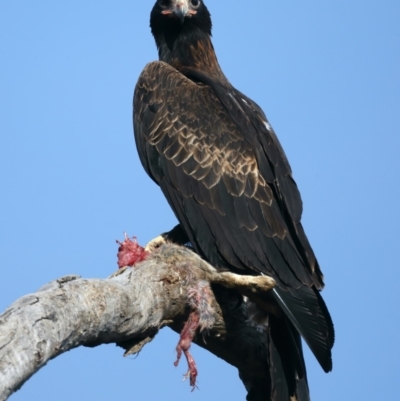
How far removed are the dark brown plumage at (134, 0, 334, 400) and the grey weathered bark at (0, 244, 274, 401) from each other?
31 centimetres

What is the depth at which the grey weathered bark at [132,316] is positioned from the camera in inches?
175

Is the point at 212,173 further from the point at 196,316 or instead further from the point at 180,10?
the point at 180,10

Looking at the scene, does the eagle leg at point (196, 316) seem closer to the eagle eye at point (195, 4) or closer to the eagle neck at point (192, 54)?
the eagle neck at point (192, 54)

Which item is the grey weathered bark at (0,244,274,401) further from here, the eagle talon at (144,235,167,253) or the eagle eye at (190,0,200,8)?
the eagle eye at (190,0,200,8)

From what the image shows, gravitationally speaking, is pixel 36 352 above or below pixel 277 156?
below

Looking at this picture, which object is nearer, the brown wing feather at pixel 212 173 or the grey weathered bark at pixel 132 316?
the grey weathered bark at pixel 132 316

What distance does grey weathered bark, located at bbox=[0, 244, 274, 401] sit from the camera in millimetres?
4445

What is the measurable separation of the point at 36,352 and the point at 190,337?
2.01 m

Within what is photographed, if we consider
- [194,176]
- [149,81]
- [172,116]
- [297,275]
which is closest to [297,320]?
[297,275]

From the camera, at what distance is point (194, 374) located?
6.07 metres

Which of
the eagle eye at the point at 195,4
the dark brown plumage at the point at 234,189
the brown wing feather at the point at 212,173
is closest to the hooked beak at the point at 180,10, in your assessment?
the eagle eye at the point at 195,4

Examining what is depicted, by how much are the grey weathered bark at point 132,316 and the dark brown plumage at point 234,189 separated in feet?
1.02

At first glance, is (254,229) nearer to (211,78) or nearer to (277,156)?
(277,156)

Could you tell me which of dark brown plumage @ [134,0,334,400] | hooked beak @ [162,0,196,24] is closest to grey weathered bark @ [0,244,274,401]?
dark brown plumage @ [134,0,334,400]
